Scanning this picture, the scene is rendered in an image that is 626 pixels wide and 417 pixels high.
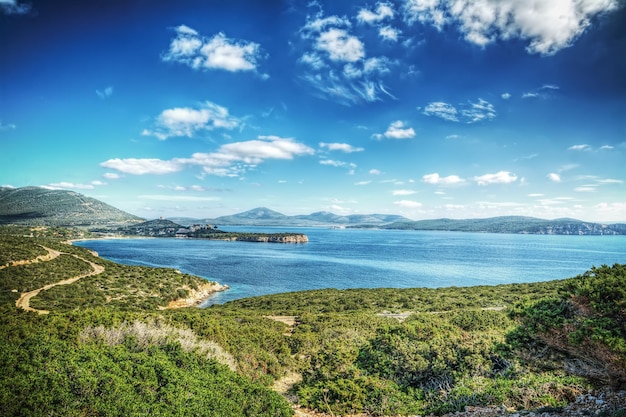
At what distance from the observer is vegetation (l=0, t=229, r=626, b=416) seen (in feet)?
20.2

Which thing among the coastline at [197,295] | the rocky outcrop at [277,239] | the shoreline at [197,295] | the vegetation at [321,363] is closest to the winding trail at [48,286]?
the shoreline at [197,295]

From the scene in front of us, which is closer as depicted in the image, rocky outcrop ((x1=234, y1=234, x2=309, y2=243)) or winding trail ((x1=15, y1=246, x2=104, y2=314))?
winding trail ((x1=15, y1=246, x2=104, y2=314))

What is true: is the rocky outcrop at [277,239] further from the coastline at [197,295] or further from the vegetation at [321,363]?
the vegetation at [321,363]

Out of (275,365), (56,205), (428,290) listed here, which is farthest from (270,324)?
(56,205)

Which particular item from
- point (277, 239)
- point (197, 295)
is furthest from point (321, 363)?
point (277, 239)

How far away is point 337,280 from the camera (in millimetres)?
65062

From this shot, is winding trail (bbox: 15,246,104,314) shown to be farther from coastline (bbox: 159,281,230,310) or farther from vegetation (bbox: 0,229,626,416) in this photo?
vegetation (bbox: 0,229,626,416)

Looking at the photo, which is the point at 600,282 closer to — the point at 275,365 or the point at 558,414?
the point at 558,414

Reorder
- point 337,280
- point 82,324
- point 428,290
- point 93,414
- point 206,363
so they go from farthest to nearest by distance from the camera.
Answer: point 337,280 → point 428,290 → point 82,324 → point 206,363 → point 93,414

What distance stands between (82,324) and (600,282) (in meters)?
15.0

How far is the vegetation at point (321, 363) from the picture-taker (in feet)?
20.2

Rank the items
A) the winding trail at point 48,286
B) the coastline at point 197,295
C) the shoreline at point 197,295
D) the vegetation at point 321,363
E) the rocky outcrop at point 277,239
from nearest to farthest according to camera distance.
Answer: the vegetation at point 321,363, the winding trail at point 48,286, the shoreline at point 197,295, the coastline at point 197,295, the rocky outcrop at point 277,239

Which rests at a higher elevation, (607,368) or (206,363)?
(607,368)

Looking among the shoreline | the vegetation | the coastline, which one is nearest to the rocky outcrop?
the shoreline
